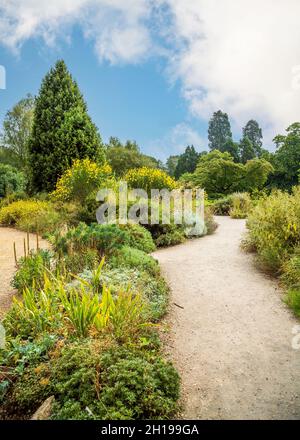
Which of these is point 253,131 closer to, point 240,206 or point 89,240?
point 240,206

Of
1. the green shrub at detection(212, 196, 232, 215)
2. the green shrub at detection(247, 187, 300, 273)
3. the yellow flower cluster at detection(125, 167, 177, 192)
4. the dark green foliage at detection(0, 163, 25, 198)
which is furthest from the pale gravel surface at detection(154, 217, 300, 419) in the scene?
the dark green foliage at detection(0, 163, 25, 198)

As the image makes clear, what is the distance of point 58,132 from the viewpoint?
13.1m

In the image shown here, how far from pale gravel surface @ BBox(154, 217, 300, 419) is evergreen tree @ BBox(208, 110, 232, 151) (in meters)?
50.1

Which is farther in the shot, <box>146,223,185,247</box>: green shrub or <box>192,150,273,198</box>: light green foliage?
<box>192,150,273,198</box>: light green foliage

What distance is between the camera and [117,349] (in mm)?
2959

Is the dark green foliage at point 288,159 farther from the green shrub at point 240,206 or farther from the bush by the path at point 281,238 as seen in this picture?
the bush by the path at point 281,238

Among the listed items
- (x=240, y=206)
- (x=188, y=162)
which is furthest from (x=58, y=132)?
(x=188, y=162)

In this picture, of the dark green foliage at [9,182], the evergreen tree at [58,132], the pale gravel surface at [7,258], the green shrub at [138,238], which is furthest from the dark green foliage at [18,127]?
the green shrub at [138,238]

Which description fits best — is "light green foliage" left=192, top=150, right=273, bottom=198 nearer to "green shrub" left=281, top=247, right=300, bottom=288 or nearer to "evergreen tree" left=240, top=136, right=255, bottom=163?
"evergreen tree" left=240, top=136, right=255, bottom=163

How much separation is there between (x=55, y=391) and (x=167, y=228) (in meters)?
7.00

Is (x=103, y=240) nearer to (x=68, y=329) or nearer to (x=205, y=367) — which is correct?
(x=68, y=329)

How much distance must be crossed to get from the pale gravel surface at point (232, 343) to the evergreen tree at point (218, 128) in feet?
164

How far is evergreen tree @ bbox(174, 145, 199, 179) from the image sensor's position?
35.4m
